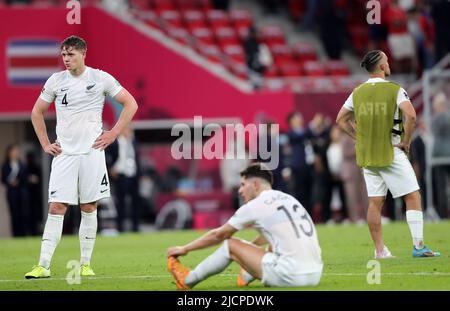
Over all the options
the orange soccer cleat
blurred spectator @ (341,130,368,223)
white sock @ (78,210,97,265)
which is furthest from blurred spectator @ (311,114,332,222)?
the orange soccer cleat

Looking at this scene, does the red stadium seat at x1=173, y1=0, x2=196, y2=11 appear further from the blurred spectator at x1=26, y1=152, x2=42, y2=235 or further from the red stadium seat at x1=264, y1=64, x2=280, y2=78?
the blurred spectator at x1=26, y1=152, x2=42, y2=235

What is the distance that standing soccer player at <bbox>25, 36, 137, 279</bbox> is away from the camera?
13.9 meters

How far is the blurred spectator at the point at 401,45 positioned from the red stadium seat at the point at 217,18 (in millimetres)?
4441

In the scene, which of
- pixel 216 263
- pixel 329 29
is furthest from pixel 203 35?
pixel 216 263

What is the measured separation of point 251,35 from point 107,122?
14.2 feet

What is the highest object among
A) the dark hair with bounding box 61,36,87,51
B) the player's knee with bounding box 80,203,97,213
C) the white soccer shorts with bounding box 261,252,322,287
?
the dark hair with bounding box 61,36,87,51

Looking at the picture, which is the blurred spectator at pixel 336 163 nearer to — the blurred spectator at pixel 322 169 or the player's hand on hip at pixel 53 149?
the blurred spectator at pixel 322 169

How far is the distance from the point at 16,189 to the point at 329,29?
9.81 metres

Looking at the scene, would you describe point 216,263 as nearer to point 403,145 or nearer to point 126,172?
point 403,145

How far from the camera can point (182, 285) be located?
1207cm

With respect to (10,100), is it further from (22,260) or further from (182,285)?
(182,285)

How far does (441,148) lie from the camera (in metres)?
27.7

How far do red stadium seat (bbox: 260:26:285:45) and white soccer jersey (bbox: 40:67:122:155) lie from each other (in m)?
19.1

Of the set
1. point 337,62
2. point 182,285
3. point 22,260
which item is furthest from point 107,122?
point 182,285
